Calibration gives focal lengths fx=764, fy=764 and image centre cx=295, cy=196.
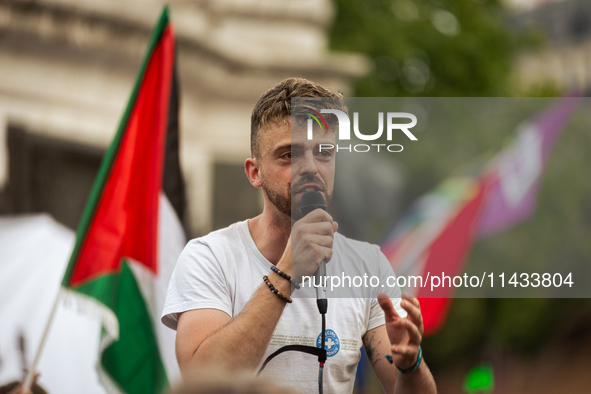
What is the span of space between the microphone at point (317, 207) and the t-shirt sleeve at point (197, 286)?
1.02 feet

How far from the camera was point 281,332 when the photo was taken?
2.56m

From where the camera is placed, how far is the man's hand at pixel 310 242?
96.3 inches

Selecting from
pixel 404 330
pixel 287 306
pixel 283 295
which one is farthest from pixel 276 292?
pixel 404 330

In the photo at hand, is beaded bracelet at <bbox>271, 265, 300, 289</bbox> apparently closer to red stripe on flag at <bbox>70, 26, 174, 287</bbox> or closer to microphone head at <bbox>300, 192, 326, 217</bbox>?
microphone head at <bbox>300, 192, 326, 217</bbox>

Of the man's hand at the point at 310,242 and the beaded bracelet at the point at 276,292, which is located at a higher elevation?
the man's hand at the point at 310,242

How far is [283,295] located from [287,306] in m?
0.14

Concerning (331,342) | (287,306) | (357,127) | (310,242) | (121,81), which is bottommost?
(331,342)

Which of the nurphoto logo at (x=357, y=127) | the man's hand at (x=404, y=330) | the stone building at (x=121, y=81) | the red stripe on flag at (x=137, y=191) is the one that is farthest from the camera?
the stone building at (x=121, y=81)

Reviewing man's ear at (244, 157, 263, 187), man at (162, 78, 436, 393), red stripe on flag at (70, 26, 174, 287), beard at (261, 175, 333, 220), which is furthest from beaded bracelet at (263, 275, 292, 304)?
red stripe on flag at (70, 26, 174, 287)

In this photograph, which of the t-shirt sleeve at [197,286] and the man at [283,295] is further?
the t-shirt sleeve at [197,286]

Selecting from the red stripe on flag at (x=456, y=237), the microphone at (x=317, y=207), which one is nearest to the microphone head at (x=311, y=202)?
the microphone at (x=317, y=207)

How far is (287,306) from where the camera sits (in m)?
2.59

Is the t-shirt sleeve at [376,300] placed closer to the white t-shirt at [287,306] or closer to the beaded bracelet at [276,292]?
the white t-shirt at [287,306]

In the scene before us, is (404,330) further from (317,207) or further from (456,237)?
(456,237)
